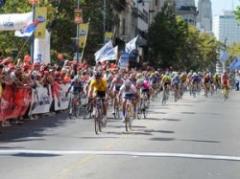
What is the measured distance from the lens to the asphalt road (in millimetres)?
12391

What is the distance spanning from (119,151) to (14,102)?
8.10 metres

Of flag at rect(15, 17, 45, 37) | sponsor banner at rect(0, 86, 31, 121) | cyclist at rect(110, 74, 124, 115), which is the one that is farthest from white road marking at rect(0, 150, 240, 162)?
flag at rect(15, 17, 45, 37)

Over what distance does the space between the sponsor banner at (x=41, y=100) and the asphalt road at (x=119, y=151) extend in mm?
1104

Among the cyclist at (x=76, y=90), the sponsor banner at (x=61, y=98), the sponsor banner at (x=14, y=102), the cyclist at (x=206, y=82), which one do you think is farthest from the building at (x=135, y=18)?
the sponsor banner at (x=14, y=102)

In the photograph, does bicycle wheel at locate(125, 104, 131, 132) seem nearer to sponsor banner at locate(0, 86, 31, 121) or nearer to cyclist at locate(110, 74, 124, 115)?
sponsor banner at locate(0, 86, 31, 121)

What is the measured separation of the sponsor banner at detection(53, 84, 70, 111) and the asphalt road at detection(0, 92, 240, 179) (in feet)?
13.8

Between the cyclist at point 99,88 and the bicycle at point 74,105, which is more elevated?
the cyclist at point 99,88

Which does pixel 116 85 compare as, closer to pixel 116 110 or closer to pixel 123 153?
pixel 116 110

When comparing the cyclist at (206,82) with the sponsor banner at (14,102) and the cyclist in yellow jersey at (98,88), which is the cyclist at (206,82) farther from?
the cyclist in yellow jersey at (98,88)

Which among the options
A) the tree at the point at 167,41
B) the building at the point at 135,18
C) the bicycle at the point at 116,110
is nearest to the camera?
the bicycle at the point at 116,110

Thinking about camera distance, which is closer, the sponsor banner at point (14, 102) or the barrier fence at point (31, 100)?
the sponsor banner at point (14, 102)

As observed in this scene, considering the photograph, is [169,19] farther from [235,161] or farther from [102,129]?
[235,161]

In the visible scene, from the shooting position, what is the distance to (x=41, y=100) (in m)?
26.7

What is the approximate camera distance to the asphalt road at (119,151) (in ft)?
40.7
